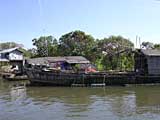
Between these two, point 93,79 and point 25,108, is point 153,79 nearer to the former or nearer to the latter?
point 93,79

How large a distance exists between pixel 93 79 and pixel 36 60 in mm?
16475

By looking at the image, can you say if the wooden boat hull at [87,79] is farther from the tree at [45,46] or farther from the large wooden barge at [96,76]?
the tree at [45,46]

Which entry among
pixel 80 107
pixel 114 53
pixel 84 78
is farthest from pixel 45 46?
pixel 80 107

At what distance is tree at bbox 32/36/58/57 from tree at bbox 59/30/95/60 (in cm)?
229

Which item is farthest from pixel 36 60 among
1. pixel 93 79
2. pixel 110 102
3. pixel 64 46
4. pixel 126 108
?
pixel 126 108

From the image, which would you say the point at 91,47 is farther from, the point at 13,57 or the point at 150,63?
the point at 150,63

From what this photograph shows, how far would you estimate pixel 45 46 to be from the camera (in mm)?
68375

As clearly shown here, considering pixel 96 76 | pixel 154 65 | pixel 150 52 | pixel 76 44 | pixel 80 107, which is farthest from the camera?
pixel 76 44

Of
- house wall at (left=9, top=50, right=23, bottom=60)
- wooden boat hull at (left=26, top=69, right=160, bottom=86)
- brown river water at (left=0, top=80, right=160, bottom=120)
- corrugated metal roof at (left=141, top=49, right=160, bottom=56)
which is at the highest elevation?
house wall at (left=9, top=50, right=23, bottom=60)

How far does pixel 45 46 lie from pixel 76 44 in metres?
8.60

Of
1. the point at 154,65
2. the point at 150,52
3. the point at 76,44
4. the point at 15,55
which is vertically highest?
the point at 76,44

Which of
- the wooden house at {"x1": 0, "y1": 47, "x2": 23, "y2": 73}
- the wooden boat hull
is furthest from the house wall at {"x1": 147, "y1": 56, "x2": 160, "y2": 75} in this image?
the wooden house at {"x1": 0, "y1": 47, "x2": 23, "y2": 73}

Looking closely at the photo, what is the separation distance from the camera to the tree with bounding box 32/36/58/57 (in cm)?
6629

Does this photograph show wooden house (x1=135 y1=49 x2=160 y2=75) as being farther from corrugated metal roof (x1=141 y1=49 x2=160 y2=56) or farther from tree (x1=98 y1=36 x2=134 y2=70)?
tree (x1=98 y1=36 x2=134 y2=70)
